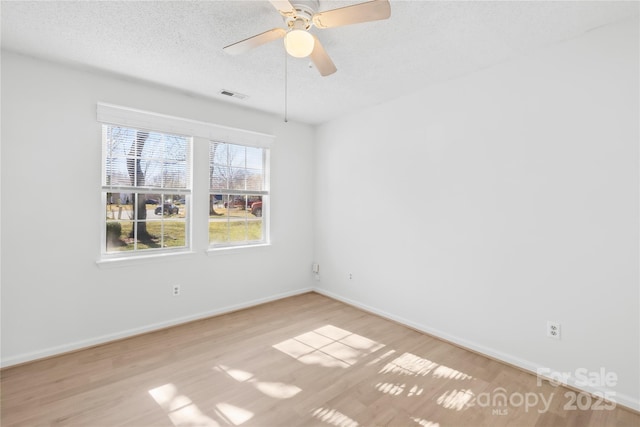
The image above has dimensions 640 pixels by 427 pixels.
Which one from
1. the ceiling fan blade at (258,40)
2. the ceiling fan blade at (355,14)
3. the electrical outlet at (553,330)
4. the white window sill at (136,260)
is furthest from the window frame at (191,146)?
the electrical outlet at (553,330)

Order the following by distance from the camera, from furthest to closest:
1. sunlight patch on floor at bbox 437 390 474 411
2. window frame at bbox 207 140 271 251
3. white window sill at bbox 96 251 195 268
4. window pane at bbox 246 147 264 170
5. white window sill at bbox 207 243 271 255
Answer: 1. window pane at bbox 246 147 264 170
2. window frame at bbox 207 140 271 251
3. white window sill at bbox 207 243 271 255
4. white window sill at bbox 96 251 195 268
5. sunlight patch on floor at bbox 437 390 474 411

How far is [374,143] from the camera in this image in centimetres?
364

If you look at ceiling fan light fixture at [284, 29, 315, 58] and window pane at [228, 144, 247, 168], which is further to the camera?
window pane at [228, 144, 247, 168]

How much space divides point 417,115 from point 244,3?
2.05 m

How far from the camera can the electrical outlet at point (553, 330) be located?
7.44 ft

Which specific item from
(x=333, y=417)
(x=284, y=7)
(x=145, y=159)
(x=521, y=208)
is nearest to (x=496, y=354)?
(x=521, y=208)

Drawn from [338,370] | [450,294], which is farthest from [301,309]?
[450,294]

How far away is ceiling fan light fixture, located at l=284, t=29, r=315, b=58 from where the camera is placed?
164cm

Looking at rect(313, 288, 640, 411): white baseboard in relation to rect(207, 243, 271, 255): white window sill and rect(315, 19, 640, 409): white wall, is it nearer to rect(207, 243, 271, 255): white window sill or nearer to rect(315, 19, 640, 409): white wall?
rect(315, 19, 640, 409): white wall

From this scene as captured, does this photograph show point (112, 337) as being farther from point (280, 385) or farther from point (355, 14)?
point (355, 14)

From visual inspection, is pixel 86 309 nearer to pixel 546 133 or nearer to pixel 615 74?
pixel 546 133

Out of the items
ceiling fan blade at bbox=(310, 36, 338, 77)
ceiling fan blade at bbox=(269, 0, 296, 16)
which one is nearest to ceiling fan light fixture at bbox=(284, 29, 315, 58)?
ceiling fan blade at bbox=(269, 0, 296, 16)

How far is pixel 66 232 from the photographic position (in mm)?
2658

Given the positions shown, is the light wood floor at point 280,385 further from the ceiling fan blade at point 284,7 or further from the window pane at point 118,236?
the ceiling fan blade at point 284,7
